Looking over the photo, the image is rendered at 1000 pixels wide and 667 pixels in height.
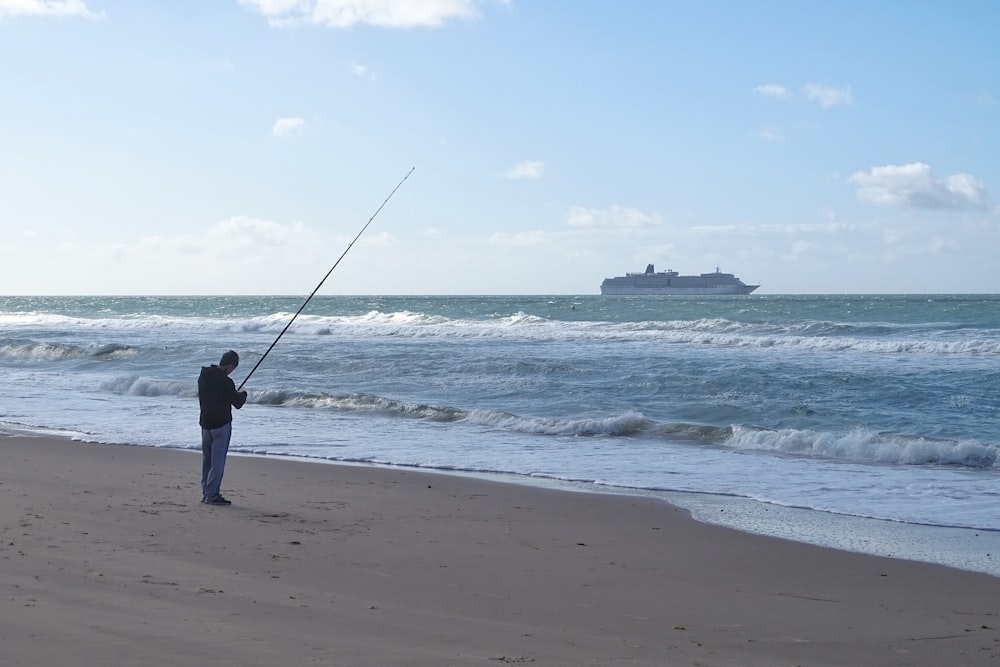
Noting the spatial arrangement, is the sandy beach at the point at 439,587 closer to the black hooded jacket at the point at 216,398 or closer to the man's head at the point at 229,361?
the black hooded jacket at the point at 216,398

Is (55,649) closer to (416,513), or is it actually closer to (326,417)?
(416,513)

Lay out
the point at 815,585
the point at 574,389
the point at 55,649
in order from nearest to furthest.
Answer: the point at 55,649 → the point at 815,585 → the point at 574,389

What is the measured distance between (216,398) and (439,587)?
3277mm

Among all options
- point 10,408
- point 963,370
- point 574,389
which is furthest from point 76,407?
point 963,370

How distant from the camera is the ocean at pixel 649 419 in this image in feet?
26.0

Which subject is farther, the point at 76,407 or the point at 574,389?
the point at 574,389

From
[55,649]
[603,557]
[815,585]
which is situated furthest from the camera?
[603,557]

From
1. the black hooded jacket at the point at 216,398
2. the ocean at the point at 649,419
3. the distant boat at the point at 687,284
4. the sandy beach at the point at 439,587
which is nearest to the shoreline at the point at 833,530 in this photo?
the ocean at the point at 649,419

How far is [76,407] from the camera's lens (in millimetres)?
14734

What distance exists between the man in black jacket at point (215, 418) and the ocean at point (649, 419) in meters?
0.93

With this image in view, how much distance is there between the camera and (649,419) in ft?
41.9

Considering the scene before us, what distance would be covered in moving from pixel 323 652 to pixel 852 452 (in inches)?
329

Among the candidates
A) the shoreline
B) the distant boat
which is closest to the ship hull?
the distant boat

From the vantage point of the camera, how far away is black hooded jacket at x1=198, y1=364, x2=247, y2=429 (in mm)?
7488
